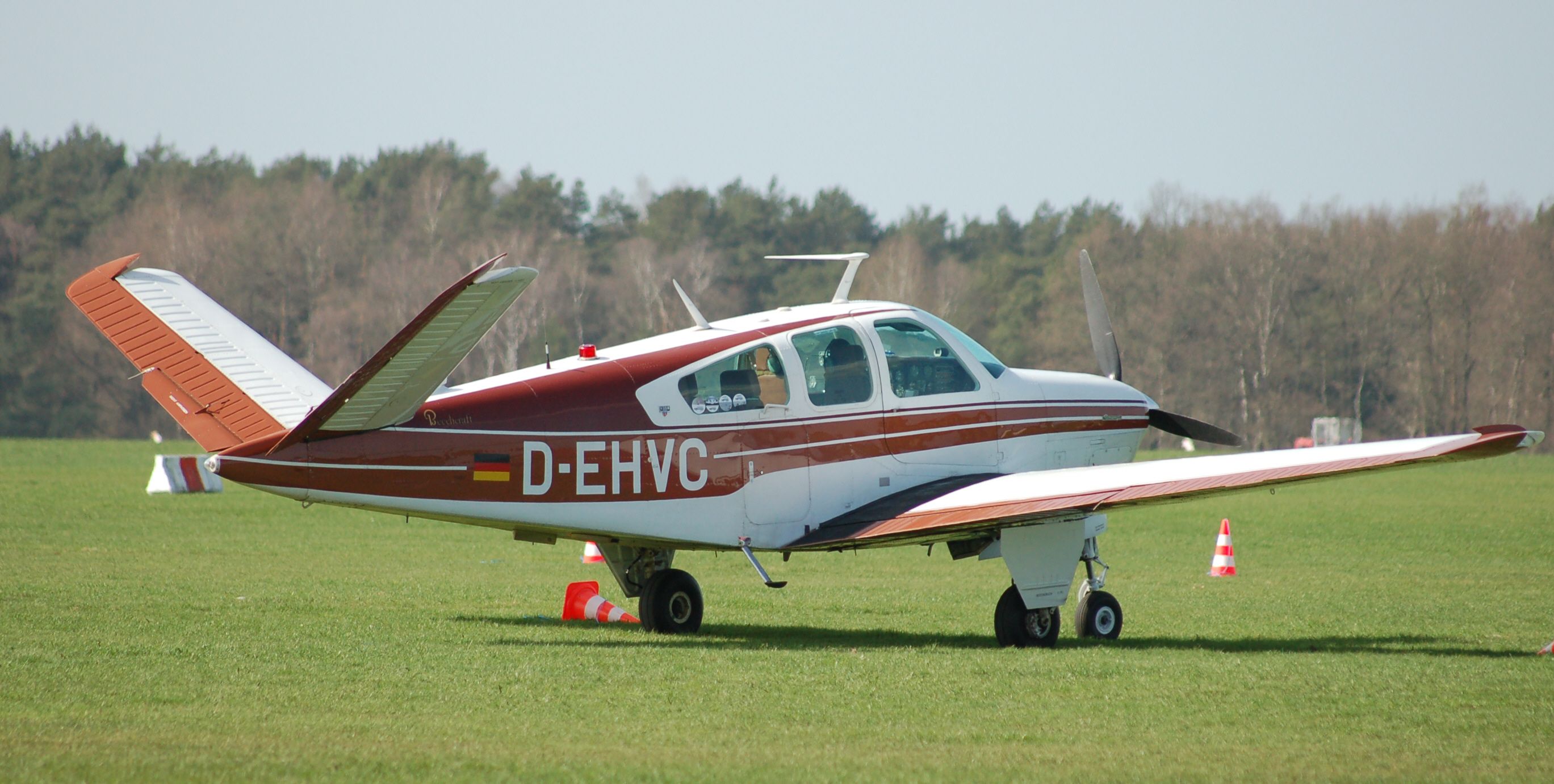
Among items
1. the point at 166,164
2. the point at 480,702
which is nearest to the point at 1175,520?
the point at 480,702

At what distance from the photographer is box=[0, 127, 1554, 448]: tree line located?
242 ft

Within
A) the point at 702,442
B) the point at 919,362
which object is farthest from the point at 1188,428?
the point at 702,442

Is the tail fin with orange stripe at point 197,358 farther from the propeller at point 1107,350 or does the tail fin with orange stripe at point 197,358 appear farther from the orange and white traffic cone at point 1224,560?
the orange and white traffic cone at point 1224,560

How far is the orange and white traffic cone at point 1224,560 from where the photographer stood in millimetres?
17812

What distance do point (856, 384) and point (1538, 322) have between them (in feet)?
227

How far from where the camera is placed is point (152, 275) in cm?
1192

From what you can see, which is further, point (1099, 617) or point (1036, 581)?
point (1099, 617)

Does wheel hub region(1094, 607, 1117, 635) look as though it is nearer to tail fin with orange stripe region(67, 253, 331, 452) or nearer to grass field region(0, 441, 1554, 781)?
grass field region(0, 441, 1554, 781)

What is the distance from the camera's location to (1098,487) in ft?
35.0

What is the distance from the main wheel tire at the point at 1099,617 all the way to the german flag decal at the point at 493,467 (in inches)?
187

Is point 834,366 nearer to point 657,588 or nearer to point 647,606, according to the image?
point 657,588

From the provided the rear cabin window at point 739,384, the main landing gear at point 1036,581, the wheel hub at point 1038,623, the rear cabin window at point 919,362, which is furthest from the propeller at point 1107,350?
the rear cabin window at point 739,384

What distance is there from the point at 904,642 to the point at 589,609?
2.92 m

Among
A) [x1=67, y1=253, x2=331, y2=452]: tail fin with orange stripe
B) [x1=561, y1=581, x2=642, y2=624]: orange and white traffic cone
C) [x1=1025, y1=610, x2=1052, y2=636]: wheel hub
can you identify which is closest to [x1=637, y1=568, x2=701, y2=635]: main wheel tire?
[x1=561, y1=581, x2=642, y2=624]: orange and white traffic cone
